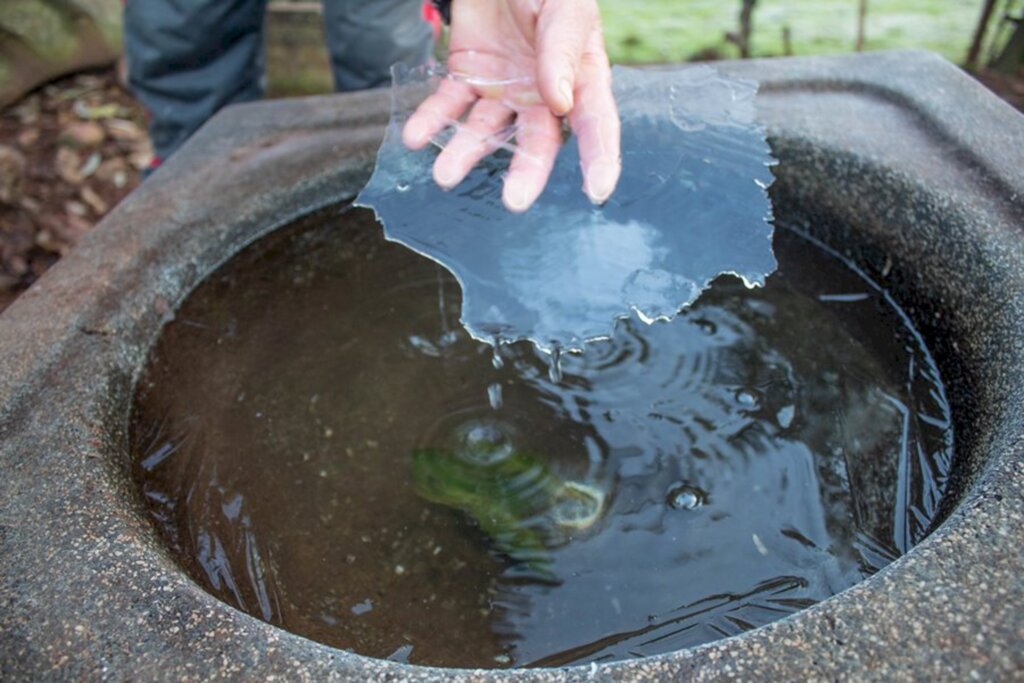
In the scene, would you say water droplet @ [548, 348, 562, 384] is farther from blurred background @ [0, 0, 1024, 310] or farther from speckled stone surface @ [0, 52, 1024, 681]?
blurred background @ [0, 0, 1024, 310]

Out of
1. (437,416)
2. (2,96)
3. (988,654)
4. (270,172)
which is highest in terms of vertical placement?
(988,654)

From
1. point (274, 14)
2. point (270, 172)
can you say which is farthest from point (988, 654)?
point (274, 14)

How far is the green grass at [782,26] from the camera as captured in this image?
4.17 m

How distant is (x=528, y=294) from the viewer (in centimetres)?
144

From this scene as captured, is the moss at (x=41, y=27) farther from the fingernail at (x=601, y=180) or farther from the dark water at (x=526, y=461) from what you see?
the fingernail at (x=601, y=180)

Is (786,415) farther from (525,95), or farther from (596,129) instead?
(525,95)

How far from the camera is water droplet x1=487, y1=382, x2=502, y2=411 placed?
1.67m

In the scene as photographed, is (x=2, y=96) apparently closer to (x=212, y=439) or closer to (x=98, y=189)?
(x=98, y=189)

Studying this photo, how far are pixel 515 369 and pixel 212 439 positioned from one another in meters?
0.59

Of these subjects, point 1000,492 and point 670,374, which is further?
point 670,374

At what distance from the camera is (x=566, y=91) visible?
59.7 inches

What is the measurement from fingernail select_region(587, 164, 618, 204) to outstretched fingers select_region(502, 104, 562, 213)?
107 millimetres

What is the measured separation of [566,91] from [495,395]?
0.58m

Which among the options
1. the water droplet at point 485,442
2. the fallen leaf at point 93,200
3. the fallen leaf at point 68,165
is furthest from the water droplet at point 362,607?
the fallen leaf at point 68,165
